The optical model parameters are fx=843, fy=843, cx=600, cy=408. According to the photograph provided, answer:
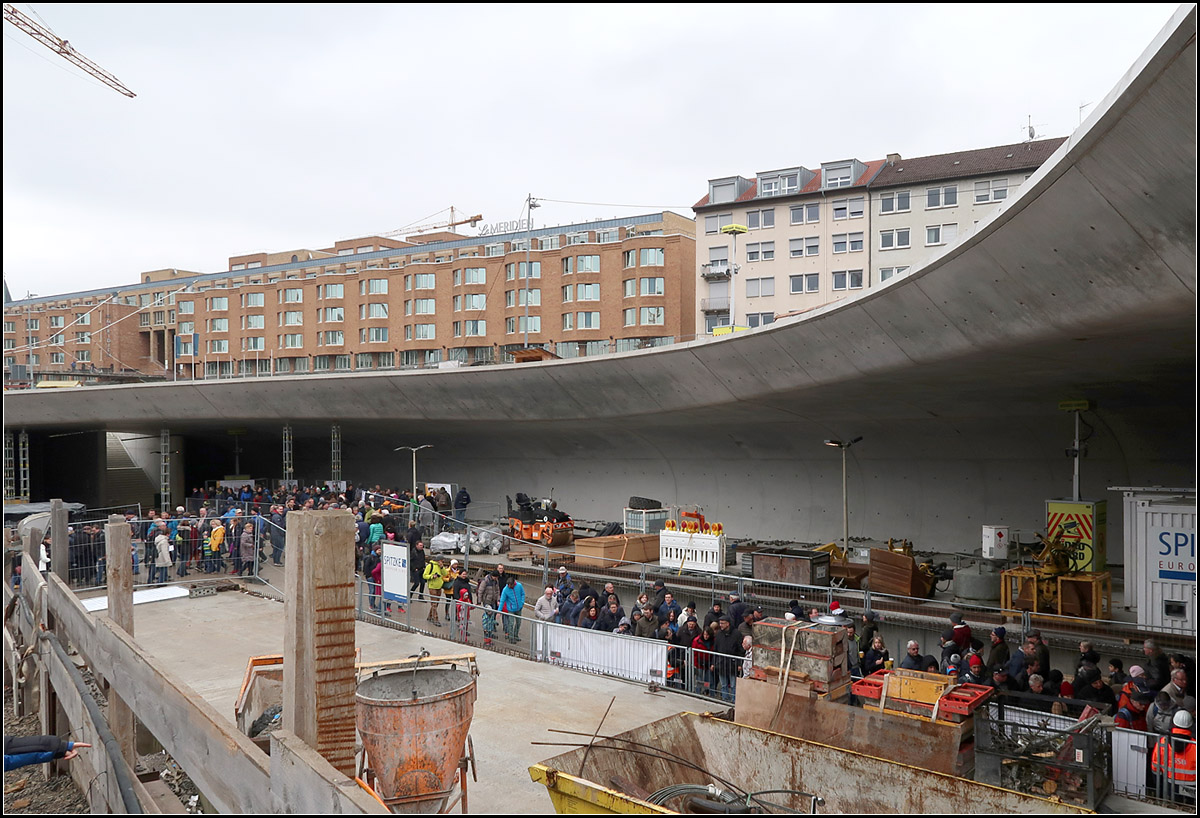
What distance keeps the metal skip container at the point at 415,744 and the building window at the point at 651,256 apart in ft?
166

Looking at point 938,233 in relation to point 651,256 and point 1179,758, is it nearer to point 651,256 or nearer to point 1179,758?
point 651,256

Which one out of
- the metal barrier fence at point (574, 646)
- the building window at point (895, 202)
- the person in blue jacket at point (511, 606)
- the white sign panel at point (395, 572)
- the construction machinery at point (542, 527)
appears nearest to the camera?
the metal barrier fence at point (574, 646)

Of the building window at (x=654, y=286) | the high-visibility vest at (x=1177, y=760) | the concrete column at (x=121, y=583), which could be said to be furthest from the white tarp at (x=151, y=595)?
the building window at (x=654, y=286)

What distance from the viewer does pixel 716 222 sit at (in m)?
54.6

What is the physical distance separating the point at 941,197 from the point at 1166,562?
37.8m

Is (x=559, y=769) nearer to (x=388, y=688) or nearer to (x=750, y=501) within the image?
(x=388, y=688)

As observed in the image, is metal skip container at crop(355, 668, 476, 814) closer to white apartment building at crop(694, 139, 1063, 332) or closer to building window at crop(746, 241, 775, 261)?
white apartment building at crop(694, 139, 1063, 332)

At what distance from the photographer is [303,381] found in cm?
3338

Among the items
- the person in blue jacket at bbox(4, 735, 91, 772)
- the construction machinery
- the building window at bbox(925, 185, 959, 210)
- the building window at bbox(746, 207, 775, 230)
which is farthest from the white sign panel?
the building window at bbox(746, 207, 775, 230)

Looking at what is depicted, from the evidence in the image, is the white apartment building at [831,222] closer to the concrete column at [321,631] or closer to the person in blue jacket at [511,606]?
the person in blue jacket at [511,606]

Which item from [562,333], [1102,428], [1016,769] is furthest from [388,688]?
[562,333]

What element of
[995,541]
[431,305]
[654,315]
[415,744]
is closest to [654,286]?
[654,315]

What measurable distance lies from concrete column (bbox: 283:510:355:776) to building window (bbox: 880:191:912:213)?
48376mm

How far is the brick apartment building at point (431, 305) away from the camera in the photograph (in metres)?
56.1
